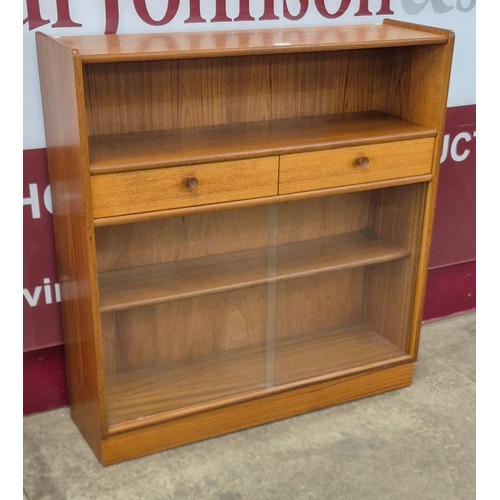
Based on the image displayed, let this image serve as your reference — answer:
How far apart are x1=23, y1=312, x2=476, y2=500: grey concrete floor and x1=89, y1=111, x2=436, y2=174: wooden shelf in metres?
0.99

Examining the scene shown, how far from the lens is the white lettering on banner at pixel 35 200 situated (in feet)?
7.12

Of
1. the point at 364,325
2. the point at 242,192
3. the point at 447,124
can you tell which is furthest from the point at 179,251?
the point at 447,124

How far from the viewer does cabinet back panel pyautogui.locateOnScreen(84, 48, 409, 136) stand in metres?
2.08

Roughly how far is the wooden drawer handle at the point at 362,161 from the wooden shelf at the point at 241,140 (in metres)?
0.05

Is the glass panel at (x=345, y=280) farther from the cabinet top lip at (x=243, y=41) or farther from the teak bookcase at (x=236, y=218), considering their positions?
the cabinet top lip at (x=243, y=41)

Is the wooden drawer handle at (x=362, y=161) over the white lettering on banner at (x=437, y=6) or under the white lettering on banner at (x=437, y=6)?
under

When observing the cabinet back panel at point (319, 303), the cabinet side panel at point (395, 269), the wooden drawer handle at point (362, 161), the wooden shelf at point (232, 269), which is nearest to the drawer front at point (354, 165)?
the wooden drawer handle at point (362, 161)

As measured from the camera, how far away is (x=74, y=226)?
1.98 m

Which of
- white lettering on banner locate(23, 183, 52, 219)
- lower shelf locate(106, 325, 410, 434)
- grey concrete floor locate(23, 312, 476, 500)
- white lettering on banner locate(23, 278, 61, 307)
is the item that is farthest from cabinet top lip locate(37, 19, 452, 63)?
grey concrete floor locate(23, 312, 476, 500)

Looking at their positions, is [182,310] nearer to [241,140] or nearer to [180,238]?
[180,238]

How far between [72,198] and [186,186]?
329 millimetres

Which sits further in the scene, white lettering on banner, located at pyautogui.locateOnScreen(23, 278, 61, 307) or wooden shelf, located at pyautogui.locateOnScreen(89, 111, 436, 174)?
white lettering on banner, located at pyautogui.locateOnScreen(23, 278, 61, 307)

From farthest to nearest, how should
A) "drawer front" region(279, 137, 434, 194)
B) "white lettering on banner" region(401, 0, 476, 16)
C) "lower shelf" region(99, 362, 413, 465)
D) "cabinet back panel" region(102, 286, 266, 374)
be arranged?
"white lettering on banner" region(401, 0, 476, 16)
"cabinet back panel" region(102, 286, 266, 374)
"lower shelf" region(99, 362, 413, 465)
"drawer front" region(279, 137, 434, 194)

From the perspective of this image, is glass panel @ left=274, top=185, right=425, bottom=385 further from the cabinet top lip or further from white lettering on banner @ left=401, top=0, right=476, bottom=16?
white lettering on banner @ left=401, top=0, right=476, bottom=16
